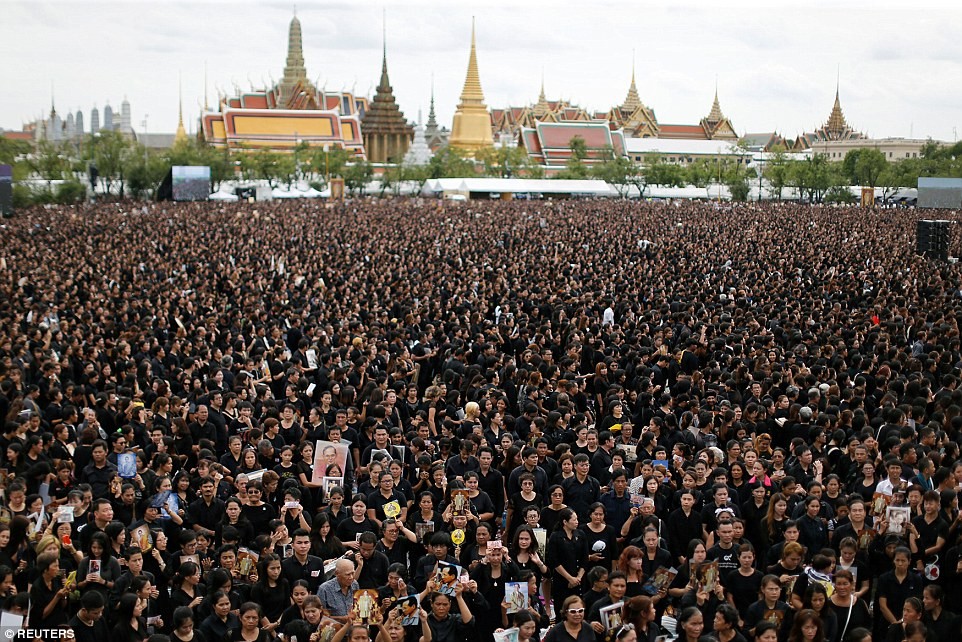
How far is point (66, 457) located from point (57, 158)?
59712 millimetres

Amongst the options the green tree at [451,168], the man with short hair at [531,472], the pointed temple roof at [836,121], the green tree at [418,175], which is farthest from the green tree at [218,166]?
the pointed temple roof at [836,121]

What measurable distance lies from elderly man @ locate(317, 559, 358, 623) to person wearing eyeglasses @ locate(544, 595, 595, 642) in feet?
4.24

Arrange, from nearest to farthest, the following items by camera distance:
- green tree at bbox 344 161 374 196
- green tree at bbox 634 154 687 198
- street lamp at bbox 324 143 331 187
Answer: street lamp at bbox 324 143 331 187
green tree at bbox 344 161 374 196
green tree at bbox 634 154 687 198

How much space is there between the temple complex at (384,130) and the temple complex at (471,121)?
5.01 meters

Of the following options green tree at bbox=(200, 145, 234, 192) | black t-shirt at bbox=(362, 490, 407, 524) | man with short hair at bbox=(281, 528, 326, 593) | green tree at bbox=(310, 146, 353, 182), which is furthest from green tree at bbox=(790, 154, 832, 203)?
man with short hair at bbox=(281, 528, 326, 593)

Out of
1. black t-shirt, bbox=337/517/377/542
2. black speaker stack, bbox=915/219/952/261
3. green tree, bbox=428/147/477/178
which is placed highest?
green tree, bbox=428/147/477/178

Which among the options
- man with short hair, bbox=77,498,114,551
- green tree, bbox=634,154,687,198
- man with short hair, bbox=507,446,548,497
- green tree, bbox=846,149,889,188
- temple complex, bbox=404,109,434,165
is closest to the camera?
man with short hair, bbox=77,498,114,551

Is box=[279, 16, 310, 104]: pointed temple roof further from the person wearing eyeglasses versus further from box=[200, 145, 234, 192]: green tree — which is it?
the person wearing eyeglasses

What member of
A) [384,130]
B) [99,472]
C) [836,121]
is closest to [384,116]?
[384,130]

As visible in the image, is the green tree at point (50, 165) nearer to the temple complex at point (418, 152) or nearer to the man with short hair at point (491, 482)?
the temple complex at point (418, 152)

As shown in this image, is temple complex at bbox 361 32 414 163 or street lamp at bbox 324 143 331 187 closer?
street lamp at bbox 324 143 331 187

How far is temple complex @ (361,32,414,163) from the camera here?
102375 mm

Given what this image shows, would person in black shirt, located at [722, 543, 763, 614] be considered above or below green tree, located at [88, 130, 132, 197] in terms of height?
below

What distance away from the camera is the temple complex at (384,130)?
102375mm
